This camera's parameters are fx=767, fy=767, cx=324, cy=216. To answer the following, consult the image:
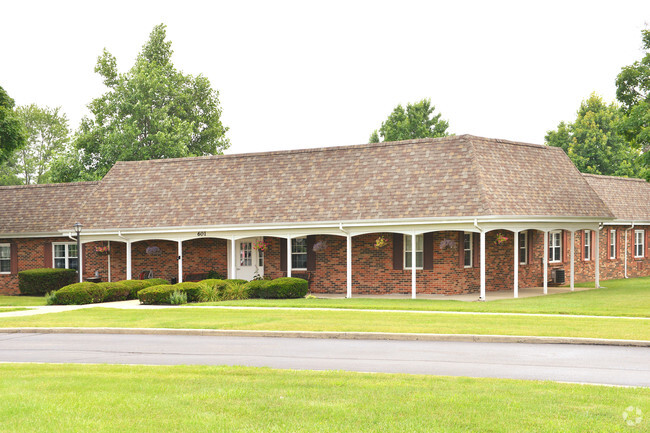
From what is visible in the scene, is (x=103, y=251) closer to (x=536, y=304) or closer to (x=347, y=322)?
(x=347, y=322)

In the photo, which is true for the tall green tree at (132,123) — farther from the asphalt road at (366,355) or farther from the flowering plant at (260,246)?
the asphalt road at (366,355)

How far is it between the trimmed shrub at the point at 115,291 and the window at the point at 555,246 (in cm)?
1821

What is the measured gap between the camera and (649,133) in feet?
89.3

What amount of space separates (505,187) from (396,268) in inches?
204

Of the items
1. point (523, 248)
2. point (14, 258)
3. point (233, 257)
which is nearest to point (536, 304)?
point (523, 248)

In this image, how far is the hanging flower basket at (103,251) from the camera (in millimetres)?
34625

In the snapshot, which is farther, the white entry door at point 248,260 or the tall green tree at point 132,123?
the tall green tree at point 132,123

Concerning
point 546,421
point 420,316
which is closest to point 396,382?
point 546,421

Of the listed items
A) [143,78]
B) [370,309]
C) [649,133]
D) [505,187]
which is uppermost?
[143,78]

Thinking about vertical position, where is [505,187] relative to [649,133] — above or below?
below

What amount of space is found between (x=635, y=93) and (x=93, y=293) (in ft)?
72.1

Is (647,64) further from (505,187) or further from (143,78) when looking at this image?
(143,78)

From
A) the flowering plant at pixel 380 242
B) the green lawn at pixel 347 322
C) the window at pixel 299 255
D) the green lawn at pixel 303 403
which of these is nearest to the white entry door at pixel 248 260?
the window at pixel 299 255

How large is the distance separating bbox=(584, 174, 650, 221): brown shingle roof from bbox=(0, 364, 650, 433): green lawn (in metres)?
30.3
